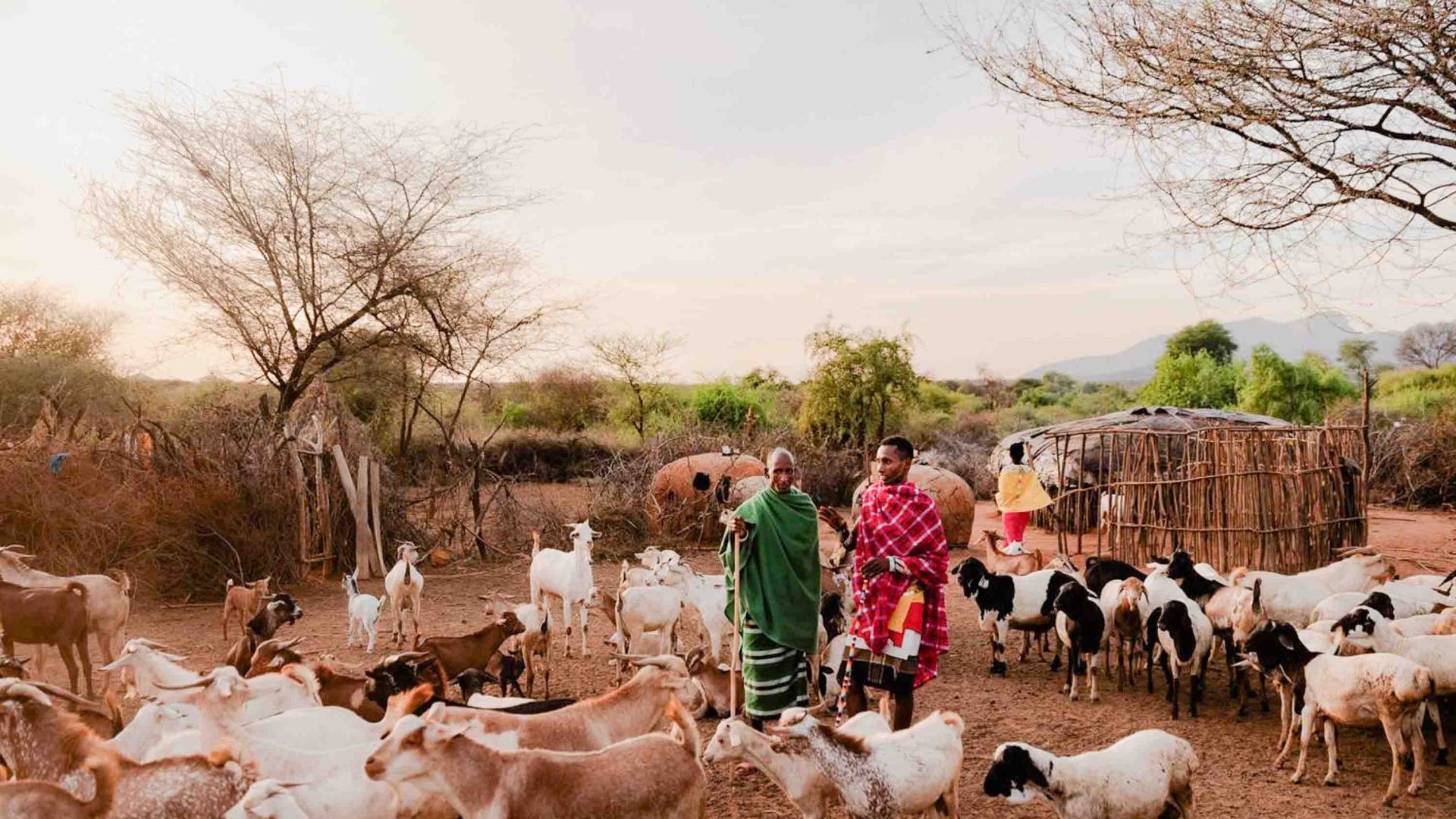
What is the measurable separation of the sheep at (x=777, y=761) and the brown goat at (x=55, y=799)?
2.30 meters

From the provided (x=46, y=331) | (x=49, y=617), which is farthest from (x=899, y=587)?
(x=46, y=331)

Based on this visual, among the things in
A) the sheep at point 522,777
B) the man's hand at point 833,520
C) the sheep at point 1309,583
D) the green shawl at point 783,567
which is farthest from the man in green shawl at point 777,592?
the sheep at point 1309,583

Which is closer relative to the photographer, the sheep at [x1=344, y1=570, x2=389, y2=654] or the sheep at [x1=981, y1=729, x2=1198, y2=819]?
the sheep at [x1=981, y1=729, x2=1198, y2=819]

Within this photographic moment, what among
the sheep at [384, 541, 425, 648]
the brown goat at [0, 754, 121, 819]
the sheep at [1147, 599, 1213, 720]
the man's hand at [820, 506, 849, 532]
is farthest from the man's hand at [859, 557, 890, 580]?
the sheep at [384, 541, 425, 648]

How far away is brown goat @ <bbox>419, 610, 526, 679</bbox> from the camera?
22.1ft

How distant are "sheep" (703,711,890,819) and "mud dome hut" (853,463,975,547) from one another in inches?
435

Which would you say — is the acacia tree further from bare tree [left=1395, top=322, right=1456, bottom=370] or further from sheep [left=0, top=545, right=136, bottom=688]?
bare tree [left=1395, top=322, right=1456, bottom=370]

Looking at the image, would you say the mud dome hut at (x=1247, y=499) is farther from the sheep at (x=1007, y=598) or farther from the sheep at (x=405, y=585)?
the sheep at (x=405, y=585)

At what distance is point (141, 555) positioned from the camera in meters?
11.1

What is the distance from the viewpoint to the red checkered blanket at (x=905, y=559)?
17.1ft

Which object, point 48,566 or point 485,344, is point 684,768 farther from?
point 485,344

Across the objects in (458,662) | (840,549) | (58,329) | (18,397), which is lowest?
(458,662)

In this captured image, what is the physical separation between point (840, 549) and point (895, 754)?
234cm

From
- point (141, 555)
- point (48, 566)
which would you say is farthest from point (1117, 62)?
point (48, 566)
